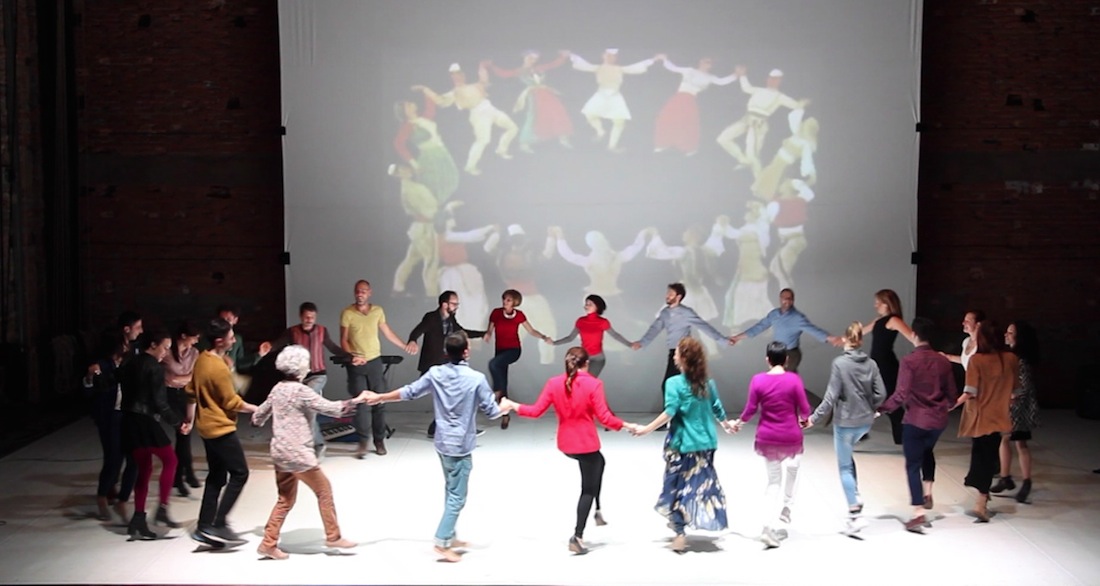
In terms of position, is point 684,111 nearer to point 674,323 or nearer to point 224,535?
point 674,323

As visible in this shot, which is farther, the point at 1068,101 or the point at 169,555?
the point at 1068,101

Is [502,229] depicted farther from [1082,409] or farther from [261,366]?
[1082,409]

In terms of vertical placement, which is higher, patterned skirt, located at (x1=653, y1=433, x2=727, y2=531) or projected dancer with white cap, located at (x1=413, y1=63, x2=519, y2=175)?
projected dancer with white cap, located at (x1=413, y1=63, x2=519, y2=175)

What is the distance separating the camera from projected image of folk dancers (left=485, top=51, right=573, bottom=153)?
431 inches

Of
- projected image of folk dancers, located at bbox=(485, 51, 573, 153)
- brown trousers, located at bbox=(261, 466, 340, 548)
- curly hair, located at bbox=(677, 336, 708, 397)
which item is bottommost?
brown trousers, located at bbox=(261, 466, 340, 548)

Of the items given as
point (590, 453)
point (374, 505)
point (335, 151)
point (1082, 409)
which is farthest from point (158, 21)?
point (1082, 409)

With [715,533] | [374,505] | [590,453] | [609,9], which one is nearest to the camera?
[590,453]

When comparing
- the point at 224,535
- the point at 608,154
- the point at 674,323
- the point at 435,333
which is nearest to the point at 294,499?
the point at 224,535

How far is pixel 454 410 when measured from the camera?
664 cm

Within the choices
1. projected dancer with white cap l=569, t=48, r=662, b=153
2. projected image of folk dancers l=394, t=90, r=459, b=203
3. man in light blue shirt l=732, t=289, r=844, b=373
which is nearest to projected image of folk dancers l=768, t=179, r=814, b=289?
man in light blue shirt l=732, t=289, r=844, b=373

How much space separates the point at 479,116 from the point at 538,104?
56 cm

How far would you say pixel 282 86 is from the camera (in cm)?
1095

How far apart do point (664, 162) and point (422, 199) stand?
2.30 meters

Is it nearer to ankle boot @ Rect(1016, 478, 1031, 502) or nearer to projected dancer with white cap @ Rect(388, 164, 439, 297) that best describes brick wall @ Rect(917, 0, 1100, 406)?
ankle boot @ Rect(1016, 478, 1031, 502)
